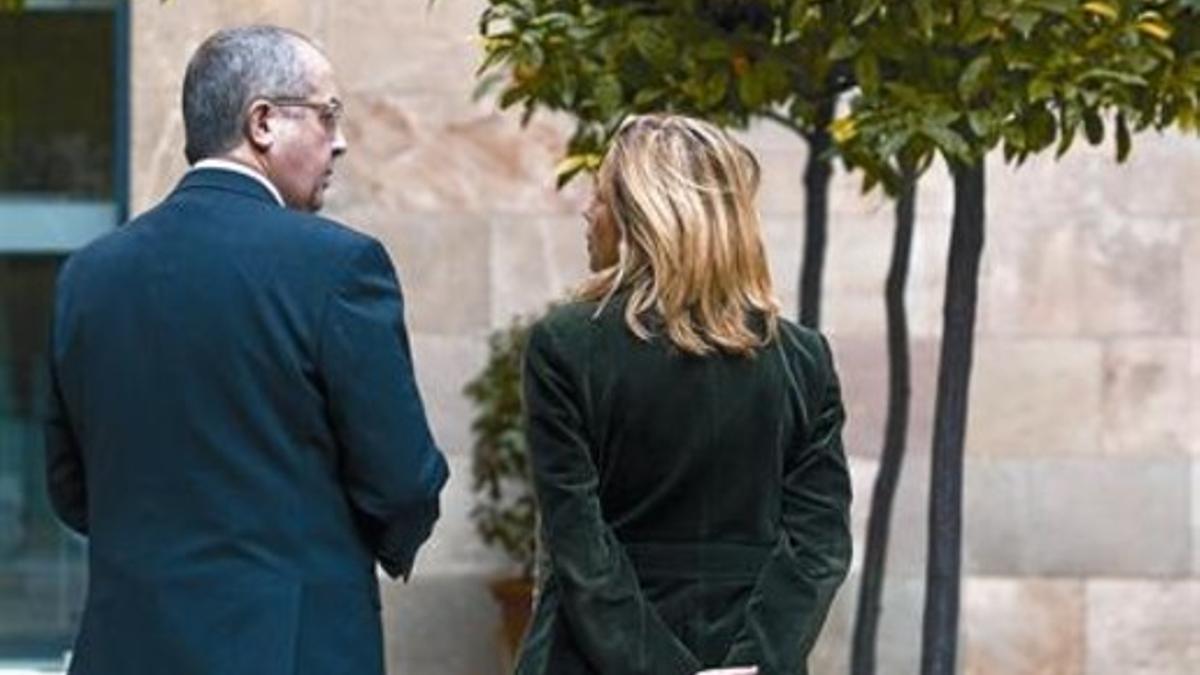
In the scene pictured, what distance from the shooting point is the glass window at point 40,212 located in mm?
11836

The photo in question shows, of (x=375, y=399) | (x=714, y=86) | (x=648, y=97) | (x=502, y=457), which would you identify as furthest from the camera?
(x=502, y=457)

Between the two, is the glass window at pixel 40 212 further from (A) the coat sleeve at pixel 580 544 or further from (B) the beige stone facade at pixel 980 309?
(A) the coat sleeve at pixel 580 544

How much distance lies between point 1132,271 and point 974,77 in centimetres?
460

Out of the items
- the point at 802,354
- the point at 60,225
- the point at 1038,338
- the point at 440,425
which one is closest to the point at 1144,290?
the point at 1038,338

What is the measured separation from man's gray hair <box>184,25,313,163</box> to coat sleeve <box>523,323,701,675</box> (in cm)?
56

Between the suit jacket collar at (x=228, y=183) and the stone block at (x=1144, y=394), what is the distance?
6843mm

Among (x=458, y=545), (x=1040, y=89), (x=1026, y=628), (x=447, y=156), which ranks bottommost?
(x=1026, y=628)

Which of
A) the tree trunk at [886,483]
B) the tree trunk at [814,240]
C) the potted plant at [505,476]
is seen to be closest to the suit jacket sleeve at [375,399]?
the tree trunk at [886,483]

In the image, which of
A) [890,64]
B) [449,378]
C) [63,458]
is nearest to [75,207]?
[449,378]

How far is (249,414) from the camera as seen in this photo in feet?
16.4

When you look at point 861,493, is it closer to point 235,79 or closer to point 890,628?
point 890,628

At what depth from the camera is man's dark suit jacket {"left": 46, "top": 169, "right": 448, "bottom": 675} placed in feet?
16.3

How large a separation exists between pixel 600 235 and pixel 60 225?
22.3ft

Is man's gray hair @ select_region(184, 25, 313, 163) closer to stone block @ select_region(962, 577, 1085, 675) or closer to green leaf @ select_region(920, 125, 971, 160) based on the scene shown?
green leaf @ select_region(920, 125, 971, 160)
